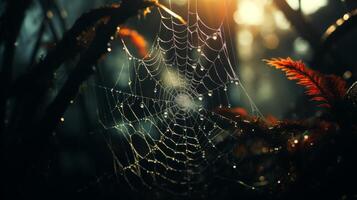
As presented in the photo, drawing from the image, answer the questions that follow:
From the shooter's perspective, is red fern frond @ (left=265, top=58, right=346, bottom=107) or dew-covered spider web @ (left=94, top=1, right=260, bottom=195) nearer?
red fern frond @ (left=265, top=58, right=346, bottom=107)

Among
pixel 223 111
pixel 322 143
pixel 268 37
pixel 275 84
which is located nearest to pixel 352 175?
pixel 322 143

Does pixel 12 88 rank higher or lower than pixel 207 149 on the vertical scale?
higher

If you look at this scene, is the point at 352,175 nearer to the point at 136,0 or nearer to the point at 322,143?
the point at 322,143

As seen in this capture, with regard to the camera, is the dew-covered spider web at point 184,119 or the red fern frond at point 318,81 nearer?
the red fern frond at point 318,81

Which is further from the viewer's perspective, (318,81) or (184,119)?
(184,119)

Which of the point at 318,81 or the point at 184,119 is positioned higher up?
the point at 184,119

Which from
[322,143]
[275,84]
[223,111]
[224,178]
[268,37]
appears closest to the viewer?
[322,143]

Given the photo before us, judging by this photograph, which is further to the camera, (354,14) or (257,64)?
(257,64)

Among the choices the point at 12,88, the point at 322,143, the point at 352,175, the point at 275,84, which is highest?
the point at 275,84
